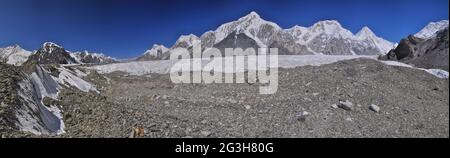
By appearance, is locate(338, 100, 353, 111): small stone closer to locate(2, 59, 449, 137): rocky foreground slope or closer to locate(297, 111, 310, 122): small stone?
locate(2, 59, 449, 137): rocky foreground slope

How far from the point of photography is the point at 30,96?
11844 mm

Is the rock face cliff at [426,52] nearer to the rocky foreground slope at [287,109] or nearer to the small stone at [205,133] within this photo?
the rocky foreground slope at [287,109]

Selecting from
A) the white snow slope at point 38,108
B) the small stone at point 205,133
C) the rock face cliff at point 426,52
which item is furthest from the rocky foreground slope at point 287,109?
the rock face cliff at point 426,52

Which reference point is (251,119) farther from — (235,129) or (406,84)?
(406,84)

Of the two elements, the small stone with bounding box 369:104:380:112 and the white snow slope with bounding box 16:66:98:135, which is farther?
the small stone with bounding box 369:104:380:112

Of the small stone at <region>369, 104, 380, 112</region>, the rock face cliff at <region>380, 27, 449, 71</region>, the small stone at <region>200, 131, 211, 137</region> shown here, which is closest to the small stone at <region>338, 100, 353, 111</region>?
the small stone at <region>369, 104, 380, 112</region>

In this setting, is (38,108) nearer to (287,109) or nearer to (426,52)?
(287,109)

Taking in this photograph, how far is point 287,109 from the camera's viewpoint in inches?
526

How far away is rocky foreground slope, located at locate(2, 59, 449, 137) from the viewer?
1071cm

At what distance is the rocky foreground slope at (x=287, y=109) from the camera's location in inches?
422
